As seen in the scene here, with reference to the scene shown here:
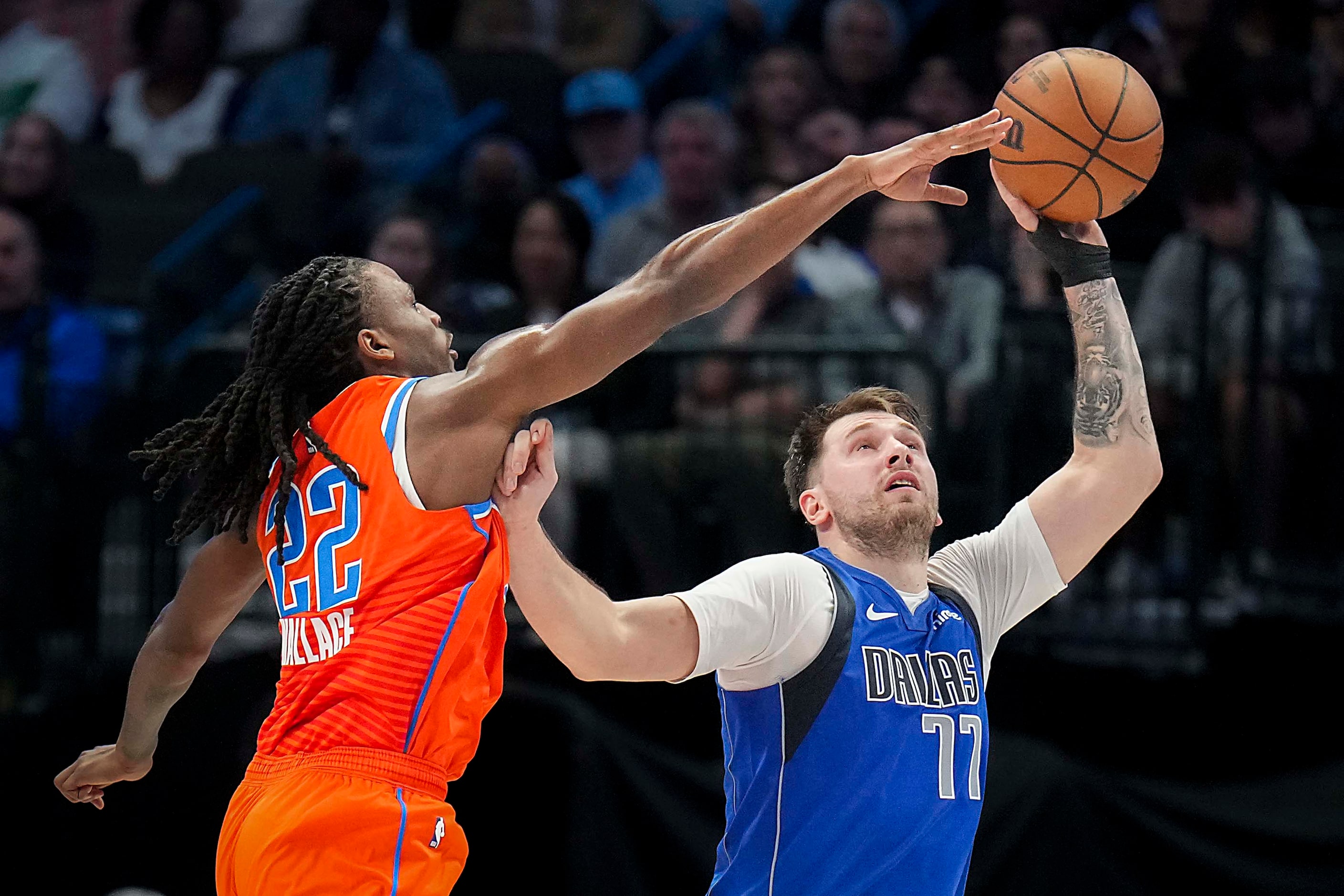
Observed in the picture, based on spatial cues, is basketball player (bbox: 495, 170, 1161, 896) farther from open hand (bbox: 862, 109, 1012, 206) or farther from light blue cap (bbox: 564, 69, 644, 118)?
light blue cap (bbox: 564, 69, 644, 118)

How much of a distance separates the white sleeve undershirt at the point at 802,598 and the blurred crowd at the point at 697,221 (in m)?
2.17

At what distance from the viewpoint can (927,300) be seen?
6648 millimetres

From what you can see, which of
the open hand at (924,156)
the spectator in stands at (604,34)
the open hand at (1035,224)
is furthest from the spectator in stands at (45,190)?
the open hand at (924,156)

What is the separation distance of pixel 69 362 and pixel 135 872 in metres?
2.22

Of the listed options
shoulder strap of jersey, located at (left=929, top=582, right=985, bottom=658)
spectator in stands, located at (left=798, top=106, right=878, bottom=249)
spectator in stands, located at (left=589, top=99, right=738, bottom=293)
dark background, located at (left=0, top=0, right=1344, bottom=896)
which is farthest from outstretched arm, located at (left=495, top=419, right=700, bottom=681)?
spectator in stands, located at (left=798, top=106, right=878, bottom=249)

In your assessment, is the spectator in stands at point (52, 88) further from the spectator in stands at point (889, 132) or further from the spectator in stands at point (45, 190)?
the spectator in stands at point (889, 132)

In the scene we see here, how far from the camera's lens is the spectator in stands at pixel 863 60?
843 cm

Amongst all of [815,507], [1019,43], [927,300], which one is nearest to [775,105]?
[1019,43]

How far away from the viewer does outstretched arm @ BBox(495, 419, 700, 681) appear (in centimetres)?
273

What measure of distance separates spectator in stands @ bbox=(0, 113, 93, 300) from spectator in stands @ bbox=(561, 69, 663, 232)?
2.55 metres

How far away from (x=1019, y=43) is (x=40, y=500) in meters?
5.45

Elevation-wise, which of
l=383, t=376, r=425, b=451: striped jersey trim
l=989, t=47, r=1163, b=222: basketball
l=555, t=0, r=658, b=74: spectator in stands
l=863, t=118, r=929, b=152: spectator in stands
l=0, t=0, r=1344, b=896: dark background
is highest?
l=555, t=0, r=658, b=74: spectator in stands

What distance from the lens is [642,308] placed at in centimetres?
275

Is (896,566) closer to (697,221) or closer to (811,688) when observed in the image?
(811,688)
